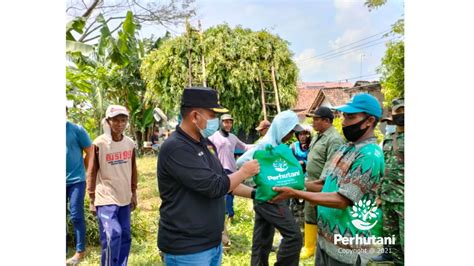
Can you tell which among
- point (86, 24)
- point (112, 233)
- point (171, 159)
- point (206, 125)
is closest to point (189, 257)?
point (171, 159)

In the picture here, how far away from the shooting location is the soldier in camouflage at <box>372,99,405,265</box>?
3037 millimetres

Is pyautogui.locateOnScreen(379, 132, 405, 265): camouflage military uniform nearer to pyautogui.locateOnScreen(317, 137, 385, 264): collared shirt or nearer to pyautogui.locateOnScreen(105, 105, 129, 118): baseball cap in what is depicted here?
pyautogui.locateOnScreen(317, 137, 385, 264): collared shirt

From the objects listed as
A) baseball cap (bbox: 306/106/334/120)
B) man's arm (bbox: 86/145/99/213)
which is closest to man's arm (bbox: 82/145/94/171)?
man's arm (bbox: 86/145/99/213)

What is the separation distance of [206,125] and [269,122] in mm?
1084

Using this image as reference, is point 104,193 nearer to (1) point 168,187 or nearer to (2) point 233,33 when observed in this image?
(1) point 168,187

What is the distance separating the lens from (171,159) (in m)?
2.10

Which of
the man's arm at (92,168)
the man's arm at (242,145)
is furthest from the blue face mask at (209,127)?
the man's arm at (92,168)

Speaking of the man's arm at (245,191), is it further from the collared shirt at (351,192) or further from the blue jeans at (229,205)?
the blue jeans at (229,205)

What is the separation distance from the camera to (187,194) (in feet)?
7.00

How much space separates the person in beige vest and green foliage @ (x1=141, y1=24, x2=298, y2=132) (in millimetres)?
396

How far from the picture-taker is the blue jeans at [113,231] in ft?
10.4

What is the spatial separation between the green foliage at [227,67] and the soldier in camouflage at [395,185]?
2.58 feet

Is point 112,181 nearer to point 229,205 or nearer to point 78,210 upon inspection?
point 78,210

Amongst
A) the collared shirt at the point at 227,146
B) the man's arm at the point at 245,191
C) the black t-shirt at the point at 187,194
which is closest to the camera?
the black t-shirt at the point at 187,194
